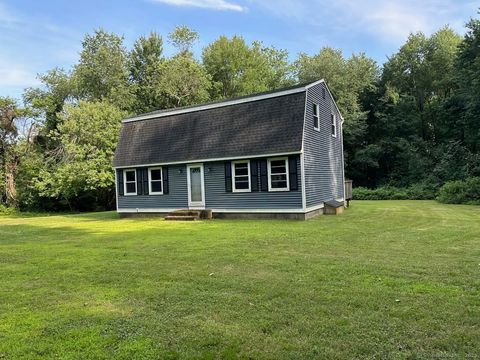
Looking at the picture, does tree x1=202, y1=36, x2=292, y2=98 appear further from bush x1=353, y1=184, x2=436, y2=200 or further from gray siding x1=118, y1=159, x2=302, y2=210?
gray siding x1=118, y1=159, x2=302, y2=210

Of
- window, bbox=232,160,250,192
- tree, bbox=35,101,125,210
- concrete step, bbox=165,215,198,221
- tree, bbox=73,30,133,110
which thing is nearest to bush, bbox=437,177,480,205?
window, bbox=232,160,250,192

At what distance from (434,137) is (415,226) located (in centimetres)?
2667

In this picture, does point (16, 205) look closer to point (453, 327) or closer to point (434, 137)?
point (453, 327)

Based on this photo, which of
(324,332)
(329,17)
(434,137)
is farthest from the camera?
(434,137)

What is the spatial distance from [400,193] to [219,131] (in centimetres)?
1614

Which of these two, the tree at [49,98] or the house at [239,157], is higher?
the tree at [49,98]

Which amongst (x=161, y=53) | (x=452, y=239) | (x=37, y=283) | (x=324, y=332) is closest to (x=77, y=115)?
(x=161, y=53)

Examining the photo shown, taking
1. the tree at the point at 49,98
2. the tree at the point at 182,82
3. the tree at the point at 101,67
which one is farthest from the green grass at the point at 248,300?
the tree at the point at 101,67

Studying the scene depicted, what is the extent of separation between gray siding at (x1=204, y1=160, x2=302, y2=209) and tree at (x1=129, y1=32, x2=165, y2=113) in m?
19.1

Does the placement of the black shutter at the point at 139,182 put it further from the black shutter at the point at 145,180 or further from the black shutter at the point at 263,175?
the black shutter at the point at 263,175

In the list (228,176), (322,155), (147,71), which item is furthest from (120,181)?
(147,71)

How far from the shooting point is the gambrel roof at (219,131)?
14.7m

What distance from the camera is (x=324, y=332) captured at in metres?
3.72

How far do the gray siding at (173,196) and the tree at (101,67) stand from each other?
16.2 meters
